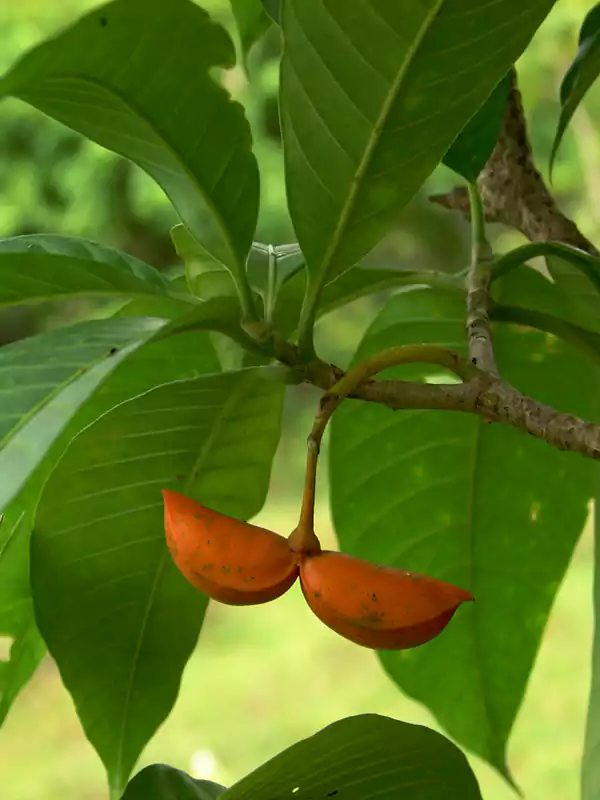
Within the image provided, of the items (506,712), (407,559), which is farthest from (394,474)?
(506,712)

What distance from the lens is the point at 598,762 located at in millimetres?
381

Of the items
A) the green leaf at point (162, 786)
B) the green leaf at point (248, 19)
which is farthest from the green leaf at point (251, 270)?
the green leaf at point (162, 786)

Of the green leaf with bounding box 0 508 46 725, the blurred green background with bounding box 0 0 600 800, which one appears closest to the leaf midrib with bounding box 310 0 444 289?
the green leaf with bounding box 0 508 46 725

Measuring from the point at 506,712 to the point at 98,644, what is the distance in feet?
0.84

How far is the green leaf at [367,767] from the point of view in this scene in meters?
0.34

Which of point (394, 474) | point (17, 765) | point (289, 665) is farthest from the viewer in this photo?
point (289, 665)

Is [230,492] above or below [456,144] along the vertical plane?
below

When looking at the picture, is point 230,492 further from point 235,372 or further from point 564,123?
point 564,123

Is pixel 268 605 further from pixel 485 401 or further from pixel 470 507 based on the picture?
pixel 485 401

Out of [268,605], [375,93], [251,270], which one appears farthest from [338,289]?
[268,605]

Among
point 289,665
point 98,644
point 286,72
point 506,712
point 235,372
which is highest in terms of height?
point 286,72

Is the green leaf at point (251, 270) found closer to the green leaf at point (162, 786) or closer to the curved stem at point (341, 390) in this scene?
the curved stem at point (341, 390)

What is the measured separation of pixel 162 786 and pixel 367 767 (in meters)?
0.09

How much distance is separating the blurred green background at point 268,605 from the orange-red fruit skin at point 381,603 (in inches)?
42.1
